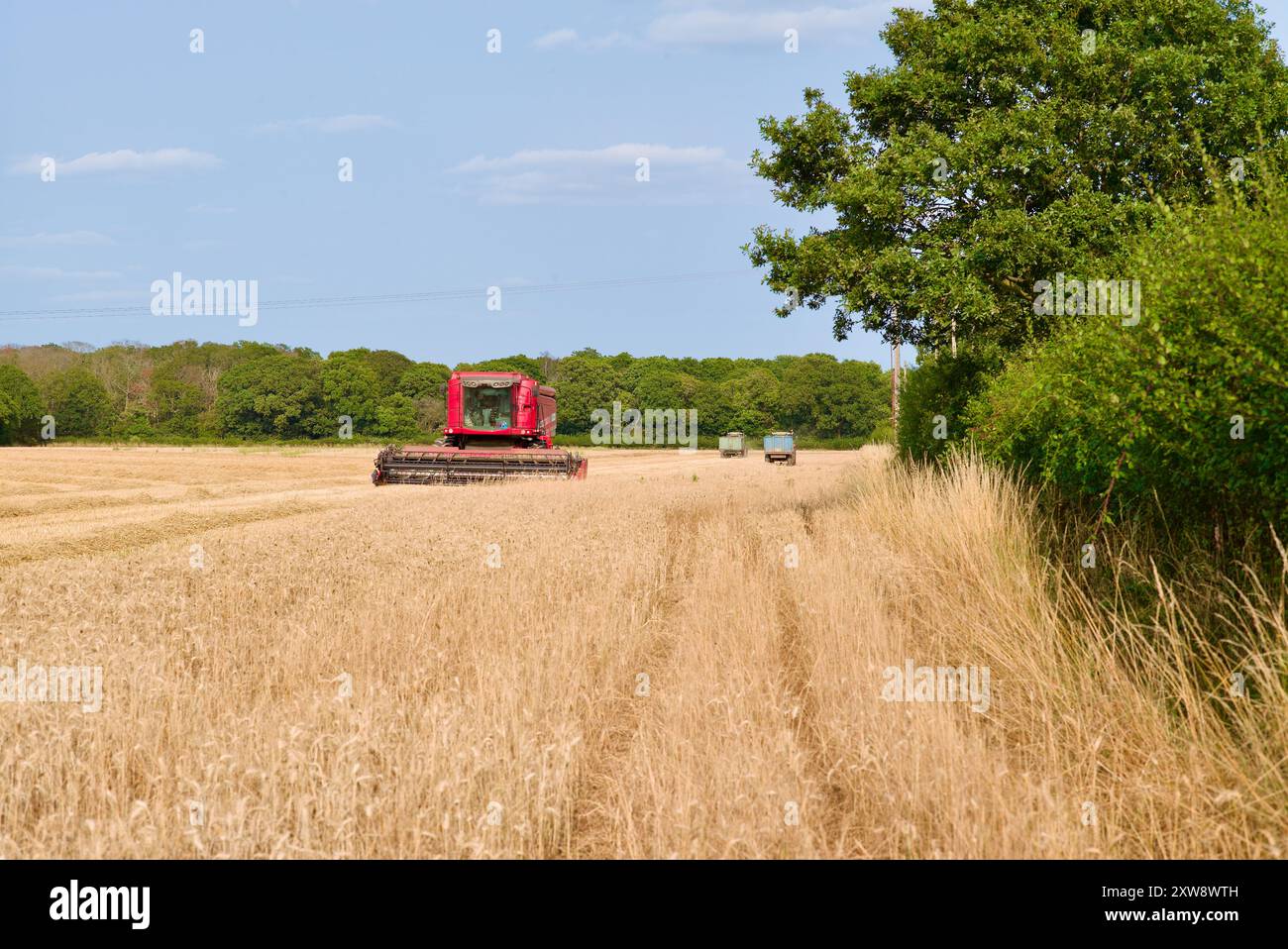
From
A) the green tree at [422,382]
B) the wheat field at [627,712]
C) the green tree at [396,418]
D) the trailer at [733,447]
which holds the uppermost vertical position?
the green tree at [422,382]

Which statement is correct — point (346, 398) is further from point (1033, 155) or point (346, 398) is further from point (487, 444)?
point (1033, 155)

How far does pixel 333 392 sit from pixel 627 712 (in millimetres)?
102116

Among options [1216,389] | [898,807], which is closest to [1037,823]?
[898,807]

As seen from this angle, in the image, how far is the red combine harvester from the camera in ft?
95.1

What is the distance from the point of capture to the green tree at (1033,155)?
15.2m

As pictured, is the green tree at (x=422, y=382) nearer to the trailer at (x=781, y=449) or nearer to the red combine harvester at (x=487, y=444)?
the trailer at (x=781, y=449)

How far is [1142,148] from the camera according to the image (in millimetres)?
15914

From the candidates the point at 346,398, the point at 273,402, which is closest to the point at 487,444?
the point at 346,398

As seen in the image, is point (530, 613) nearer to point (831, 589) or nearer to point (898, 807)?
point (831, 589)

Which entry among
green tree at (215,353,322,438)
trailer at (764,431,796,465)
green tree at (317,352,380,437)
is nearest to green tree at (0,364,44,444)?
green tree at (215,353,322,438)

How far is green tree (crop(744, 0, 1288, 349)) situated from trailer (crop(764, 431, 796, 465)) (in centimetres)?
4689

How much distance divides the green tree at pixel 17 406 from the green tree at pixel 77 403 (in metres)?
5.24

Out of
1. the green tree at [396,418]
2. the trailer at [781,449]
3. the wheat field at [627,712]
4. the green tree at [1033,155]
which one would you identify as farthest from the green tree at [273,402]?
the wheat field at [627,712]
